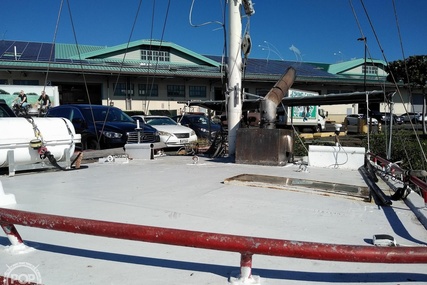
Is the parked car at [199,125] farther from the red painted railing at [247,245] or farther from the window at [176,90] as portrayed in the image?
the window at [176,90]

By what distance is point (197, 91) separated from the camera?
36.4 metres

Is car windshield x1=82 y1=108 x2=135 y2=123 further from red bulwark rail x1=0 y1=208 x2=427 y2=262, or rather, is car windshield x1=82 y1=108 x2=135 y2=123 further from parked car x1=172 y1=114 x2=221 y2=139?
red bulwark rail x1=0 y1=208 x2=427 y2=262

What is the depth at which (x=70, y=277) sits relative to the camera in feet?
7.48

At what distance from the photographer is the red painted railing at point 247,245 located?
1.86 m

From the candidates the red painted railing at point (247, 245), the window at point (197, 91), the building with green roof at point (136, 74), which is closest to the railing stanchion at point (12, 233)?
the red painted railing at point (247, 245)

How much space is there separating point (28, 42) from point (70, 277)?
3777 cm

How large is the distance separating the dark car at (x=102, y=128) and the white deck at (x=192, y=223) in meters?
4.23

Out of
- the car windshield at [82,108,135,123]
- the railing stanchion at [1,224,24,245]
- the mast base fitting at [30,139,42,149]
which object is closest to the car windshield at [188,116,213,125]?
the car windshield at [82,108,135,123]

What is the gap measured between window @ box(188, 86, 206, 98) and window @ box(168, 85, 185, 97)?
661 millimetres

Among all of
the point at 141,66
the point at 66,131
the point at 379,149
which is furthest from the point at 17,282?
the point at 141,66

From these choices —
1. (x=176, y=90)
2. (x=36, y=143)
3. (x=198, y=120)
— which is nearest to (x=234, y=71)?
(x=36, y=143)

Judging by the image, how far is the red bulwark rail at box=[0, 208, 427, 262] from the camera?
73.1 inches

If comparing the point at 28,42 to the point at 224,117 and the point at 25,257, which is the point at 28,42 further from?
the point at 25,257

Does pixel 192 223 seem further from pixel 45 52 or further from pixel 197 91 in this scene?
pixel 197 91
